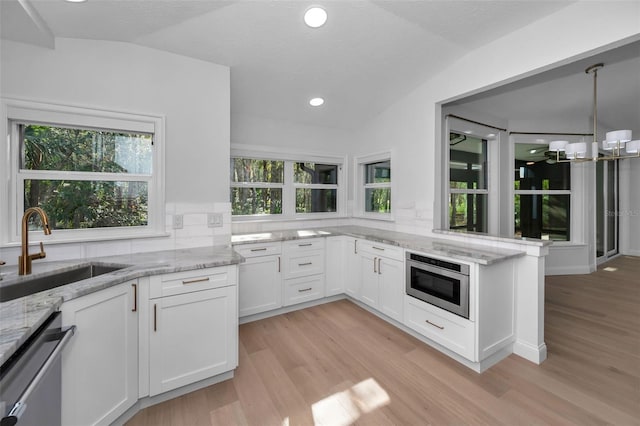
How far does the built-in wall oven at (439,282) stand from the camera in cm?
211

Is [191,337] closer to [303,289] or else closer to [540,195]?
[303,289]

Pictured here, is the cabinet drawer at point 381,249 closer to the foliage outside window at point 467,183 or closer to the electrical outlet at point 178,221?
the foliage outside window at point 467,183

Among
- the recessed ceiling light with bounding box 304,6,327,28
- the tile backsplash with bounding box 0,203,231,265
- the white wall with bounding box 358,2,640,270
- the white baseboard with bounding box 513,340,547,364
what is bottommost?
the white baseboard with bounding box 513,340,547,364

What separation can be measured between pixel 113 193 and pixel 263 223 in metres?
1.65

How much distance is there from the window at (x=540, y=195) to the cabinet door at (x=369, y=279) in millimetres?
2833

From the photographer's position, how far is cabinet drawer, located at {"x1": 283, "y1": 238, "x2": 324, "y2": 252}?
3025mm

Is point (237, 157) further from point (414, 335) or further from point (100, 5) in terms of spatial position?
point (414, 335)

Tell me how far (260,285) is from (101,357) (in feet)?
5.00

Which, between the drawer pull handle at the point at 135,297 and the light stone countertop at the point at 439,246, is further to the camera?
the light stone countertop at the point at 439,246

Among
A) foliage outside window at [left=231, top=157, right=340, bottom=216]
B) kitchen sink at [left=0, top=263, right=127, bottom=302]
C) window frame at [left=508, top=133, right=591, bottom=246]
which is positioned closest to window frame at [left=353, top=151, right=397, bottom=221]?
foliage outside window at [left=231, top=157, right=340, bottom=216]

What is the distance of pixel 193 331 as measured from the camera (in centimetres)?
181

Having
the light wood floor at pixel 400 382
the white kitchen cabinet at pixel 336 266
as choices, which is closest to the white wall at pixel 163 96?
the light wood floor at pixel 400 382

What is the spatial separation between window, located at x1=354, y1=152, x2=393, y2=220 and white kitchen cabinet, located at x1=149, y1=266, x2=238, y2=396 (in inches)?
92.4

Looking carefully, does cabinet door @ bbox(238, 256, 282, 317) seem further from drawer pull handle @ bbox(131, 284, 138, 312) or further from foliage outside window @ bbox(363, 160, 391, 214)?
foliage outside window @ bbox(363, 160, 391, 214)
